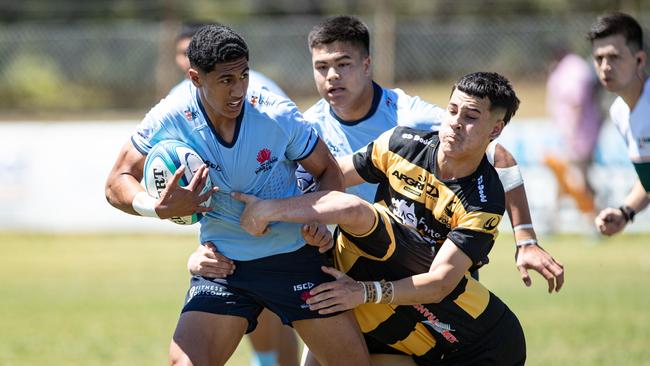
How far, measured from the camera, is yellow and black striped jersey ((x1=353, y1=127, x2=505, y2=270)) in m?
4.96

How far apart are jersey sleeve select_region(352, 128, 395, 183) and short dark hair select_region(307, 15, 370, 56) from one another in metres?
1.17

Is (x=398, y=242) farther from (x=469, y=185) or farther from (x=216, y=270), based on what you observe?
(x=216, y=270)

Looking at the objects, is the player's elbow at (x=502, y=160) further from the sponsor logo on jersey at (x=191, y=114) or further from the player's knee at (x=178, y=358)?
the player's knee at (x=178, y=358)

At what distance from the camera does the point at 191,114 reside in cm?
512

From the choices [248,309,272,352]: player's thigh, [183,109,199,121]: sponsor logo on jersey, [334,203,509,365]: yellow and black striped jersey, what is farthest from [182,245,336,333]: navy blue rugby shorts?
[248,309,272,352]: player's thigh

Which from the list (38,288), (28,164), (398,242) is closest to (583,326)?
(398,242)

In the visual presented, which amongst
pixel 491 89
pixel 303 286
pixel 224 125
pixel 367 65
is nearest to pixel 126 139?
pixel 367 65

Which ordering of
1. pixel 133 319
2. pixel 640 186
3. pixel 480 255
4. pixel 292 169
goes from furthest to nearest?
1. pixel 133 319
2. pixel 640 186
3. pixel 292 169
4. pixel 480 255

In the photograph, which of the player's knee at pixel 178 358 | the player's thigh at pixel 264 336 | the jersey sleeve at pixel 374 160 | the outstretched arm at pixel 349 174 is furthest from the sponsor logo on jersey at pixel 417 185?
the player's thigh at pixel 264 336

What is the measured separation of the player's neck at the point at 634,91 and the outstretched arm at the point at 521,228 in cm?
174

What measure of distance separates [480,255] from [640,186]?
2711 millimetres

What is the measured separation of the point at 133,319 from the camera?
992cm

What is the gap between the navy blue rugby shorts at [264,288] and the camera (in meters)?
5.17

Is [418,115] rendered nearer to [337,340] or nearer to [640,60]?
[337,340]
